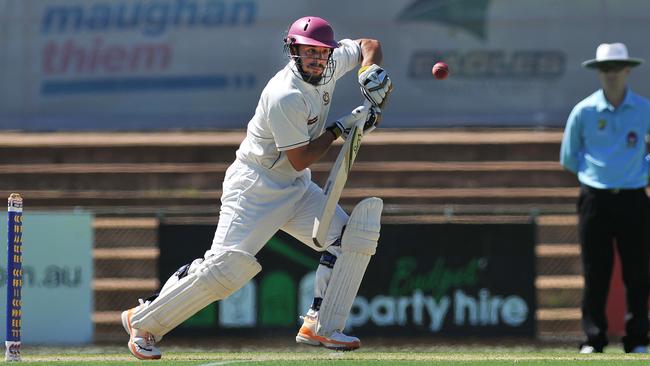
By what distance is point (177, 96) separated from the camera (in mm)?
13250

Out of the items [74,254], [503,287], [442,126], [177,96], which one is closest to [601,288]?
[503,287]

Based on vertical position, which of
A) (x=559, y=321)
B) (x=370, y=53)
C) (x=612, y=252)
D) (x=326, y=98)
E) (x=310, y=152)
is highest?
(x=370, y=53)

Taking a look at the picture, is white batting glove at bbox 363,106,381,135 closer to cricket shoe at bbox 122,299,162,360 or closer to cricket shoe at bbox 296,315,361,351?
cricket shoe at bbox 296,315,361,351

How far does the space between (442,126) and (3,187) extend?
3818mm

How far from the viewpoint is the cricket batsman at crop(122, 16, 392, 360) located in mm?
7016

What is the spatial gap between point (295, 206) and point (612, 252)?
2.19 m

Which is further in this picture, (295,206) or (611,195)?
(611,195)

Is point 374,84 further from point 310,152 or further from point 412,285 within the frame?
point 412,285

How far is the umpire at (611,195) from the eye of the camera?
845cm

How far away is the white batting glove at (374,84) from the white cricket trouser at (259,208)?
1.73ft

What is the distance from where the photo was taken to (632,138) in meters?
8.48

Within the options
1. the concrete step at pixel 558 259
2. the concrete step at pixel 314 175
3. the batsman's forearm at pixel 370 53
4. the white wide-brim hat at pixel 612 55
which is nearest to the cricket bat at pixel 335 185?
the batsman's forearm at pixel 370 53

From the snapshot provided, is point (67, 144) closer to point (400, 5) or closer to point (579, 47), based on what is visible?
point (400, 5)

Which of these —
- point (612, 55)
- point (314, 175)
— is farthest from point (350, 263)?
point (314, 175)
